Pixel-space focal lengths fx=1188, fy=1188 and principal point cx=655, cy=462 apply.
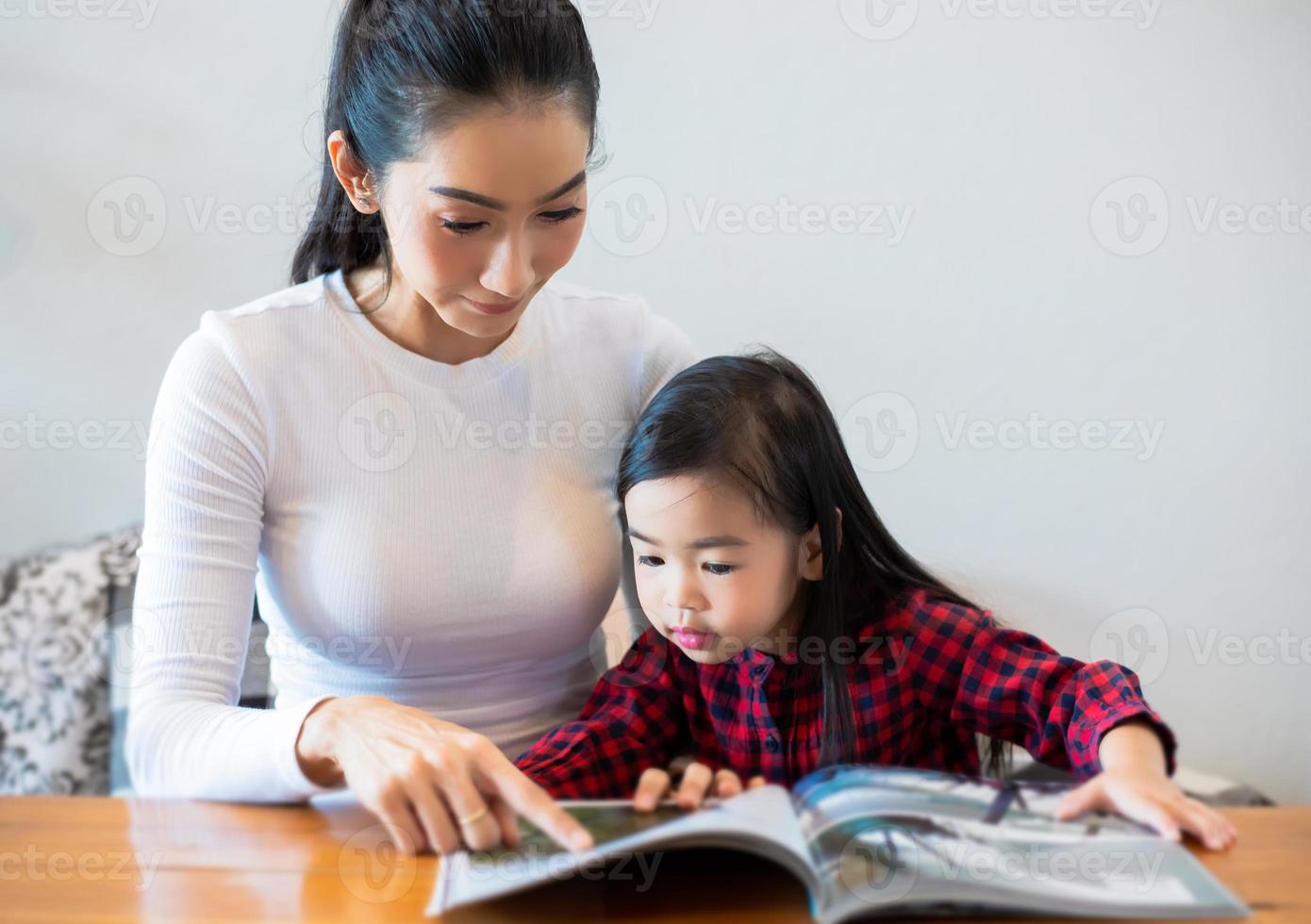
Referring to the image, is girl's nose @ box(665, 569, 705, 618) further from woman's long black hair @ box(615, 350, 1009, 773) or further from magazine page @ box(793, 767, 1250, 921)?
Answer: magazine page @ box(793, 767, 1250, 921)

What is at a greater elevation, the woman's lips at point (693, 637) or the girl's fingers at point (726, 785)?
the woman's lips at point (693, 637)

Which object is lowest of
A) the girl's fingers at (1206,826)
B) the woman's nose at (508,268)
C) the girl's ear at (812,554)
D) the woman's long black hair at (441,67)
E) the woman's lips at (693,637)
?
the woman's lips at (693,637)

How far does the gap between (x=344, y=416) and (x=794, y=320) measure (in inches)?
43.1

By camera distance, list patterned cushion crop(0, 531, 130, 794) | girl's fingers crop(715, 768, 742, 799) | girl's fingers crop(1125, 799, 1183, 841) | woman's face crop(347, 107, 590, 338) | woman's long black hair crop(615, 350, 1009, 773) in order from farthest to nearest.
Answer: patterned cushion crop(0, 531, 130, 794) → woman's long black hair crop(615, 350, 1009, 773) → woman's face crop(347, 107, 590, 338) → girl's fingers crop(715, 768, 742, 799) → girl's fingers crop(1125, 799, 1183, 841)

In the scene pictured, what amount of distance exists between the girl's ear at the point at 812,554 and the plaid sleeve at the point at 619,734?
18 cm

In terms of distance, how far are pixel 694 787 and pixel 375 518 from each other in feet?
1.58

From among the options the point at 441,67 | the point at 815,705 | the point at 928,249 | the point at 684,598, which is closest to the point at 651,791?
the point at 684,598

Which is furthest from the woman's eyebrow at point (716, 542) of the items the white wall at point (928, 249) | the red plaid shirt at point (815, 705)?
the white wall at point (928, 249)

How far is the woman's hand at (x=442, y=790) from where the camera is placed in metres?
0.79

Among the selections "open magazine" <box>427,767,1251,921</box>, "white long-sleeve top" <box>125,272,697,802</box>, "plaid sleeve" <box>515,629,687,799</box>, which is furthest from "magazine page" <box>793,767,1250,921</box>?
"white long-sleeve top" <box>125,272,697,802</box>

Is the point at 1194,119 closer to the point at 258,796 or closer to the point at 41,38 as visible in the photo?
the point at 258,796

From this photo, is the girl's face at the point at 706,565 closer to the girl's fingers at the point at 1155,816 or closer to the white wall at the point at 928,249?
the girl's fingers at the point at 1155,816

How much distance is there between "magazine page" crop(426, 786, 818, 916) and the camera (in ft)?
2.29

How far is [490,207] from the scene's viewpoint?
104 cm
